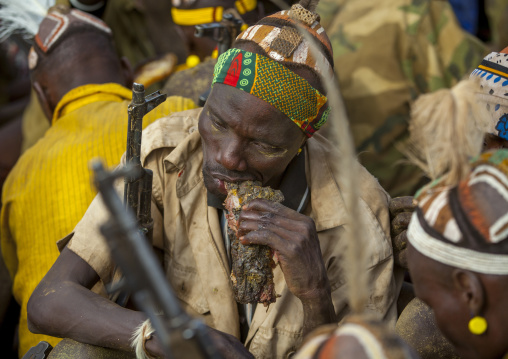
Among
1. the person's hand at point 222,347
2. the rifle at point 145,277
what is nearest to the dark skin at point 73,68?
the person's hand at point 222,347

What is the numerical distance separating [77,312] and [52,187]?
3.58 ft

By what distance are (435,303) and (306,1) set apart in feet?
5.16

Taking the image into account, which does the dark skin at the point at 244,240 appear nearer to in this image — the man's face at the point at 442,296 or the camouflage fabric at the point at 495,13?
the man's face at the point at 442,296

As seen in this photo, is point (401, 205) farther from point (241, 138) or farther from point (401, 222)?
point (241, 138)

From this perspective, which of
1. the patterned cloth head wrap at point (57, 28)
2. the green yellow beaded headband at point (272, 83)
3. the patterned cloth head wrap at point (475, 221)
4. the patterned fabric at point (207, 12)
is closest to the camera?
the patterned cloth head wrap at point (475, 221)

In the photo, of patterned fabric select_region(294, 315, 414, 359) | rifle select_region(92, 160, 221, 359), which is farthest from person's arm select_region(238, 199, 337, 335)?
rifle select_region(92, 160, 221, 359)

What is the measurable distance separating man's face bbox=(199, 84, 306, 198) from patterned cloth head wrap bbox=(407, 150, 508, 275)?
1.00 m

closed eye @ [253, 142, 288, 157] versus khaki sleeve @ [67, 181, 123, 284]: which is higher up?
closed eye @ [253, 142, 288, 157]

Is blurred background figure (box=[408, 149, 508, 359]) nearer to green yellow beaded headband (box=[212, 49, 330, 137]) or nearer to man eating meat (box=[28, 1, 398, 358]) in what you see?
man eating meat (box=[28, 1, 398, 358])

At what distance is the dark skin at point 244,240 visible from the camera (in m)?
2.41

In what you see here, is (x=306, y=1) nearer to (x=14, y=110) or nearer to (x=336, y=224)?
(x=336, y=224)

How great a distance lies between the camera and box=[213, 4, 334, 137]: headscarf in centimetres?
256

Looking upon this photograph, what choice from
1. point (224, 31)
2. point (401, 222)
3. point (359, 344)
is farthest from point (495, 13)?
point (359, 344)

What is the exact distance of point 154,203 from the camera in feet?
9.61
